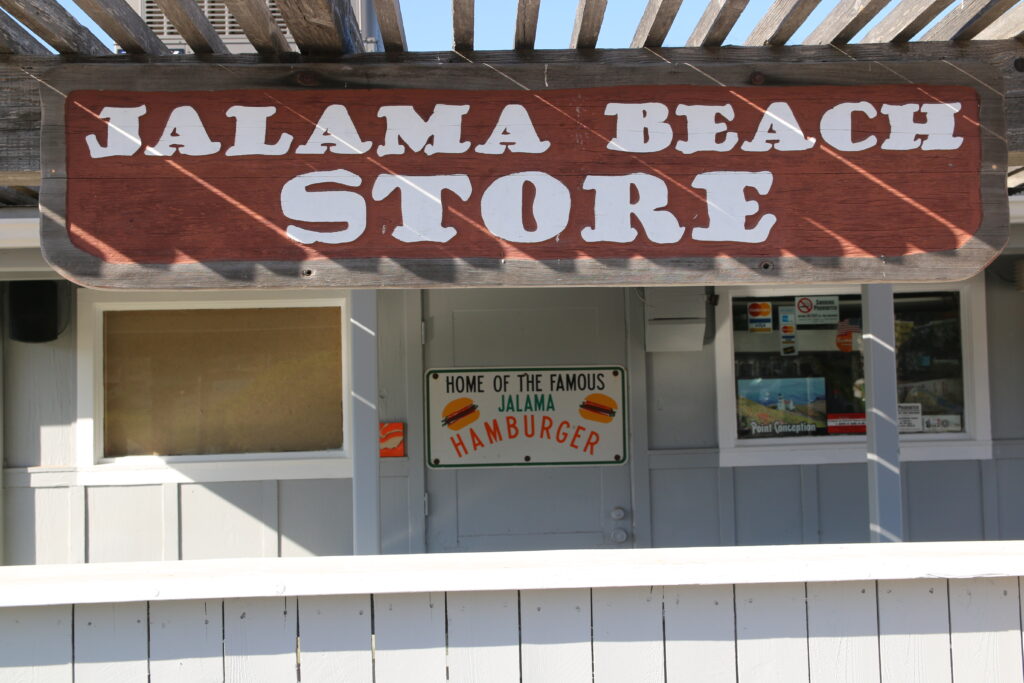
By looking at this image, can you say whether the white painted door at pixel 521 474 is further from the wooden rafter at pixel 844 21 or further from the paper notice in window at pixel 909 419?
the wooden rafter at pixel 844 21

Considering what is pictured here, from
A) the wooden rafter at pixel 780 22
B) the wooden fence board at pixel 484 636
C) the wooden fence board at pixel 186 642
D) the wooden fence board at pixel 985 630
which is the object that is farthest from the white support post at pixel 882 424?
the wooden fence board at pixel 186 642

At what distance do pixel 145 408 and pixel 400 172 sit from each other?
350 centimetres

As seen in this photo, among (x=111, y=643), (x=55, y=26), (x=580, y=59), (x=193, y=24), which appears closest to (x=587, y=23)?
(x=580, y=59)

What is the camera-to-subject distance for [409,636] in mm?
2062

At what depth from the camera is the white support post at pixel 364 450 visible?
317cm

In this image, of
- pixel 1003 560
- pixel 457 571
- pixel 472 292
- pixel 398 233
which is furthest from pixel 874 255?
pixel 472 292

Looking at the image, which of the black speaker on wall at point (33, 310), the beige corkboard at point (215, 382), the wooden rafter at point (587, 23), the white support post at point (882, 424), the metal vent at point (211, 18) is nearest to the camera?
the wooden rafter at point (587, 23)

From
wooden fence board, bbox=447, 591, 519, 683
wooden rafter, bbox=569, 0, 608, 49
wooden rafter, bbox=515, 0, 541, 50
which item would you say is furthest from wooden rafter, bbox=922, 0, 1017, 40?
wooden fence board, bbox=447, 591, 519, 683

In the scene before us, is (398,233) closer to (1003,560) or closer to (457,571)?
(457,571)

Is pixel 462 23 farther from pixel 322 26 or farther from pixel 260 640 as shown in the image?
pixel 260 640

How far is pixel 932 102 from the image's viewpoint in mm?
2055

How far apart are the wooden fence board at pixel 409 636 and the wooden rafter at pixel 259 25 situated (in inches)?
58.3

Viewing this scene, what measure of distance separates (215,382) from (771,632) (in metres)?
3.73

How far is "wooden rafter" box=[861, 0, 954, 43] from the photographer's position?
1925mm
